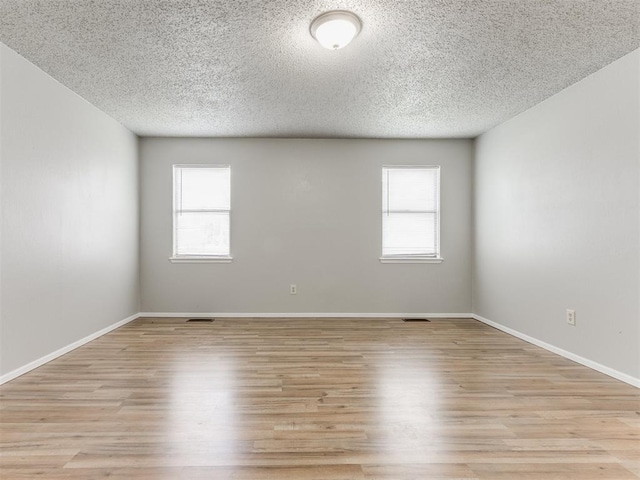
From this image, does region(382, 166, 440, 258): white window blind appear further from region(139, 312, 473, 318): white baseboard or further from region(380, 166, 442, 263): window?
region(139, 312, 473, 318): white baseboard

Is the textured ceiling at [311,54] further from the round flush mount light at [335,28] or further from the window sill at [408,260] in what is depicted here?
the window sill at [408,260]

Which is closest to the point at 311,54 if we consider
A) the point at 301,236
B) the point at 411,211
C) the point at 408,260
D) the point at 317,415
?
the point at 317,415

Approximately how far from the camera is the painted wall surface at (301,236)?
16.5ft

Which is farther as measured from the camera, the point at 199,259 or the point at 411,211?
the point at 411,211

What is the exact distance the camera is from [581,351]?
10.3ft

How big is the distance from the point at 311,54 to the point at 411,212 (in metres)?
2.96

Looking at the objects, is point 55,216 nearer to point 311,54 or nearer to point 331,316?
point 311,54

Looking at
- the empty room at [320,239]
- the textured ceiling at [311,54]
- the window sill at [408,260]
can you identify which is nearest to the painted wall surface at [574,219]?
the empty room at [320,239]

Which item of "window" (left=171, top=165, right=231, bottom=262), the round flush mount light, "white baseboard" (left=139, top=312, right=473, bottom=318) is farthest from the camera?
"window" (left=171, top=165, right=231, bottom=262)

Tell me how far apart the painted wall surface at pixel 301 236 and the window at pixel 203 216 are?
143 mm

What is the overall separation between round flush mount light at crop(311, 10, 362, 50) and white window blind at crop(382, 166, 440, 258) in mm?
2863

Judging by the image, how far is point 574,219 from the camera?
3256mm

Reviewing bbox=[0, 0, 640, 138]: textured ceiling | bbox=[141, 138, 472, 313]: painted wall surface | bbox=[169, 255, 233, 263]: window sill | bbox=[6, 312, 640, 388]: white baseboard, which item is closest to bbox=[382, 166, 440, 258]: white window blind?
bbox=[141, 138, 472, 313]: painted wall surface

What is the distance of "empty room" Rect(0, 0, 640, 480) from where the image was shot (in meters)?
1.96
